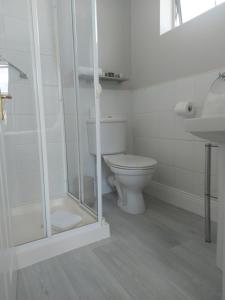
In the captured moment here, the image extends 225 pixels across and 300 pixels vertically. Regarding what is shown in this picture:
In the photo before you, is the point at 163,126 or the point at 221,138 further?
the point at 163,126

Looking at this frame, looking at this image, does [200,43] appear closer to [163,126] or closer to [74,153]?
[163,126]

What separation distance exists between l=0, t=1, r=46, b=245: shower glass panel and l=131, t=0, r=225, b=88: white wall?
1152 mm

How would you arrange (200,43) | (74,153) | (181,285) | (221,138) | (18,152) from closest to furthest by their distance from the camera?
(221,138)
(181,285)
(200,43)
(18,152)
(74,153)

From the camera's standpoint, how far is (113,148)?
2121mm

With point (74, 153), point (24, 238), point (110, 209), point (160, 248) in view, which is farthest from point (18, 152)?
point (160, 248)

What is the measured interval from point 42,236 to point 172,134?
4.55 feet

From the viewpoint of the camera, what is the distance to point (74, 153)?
1.99 m

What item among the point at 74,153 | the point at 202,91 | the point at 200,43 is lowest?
the point at 74,153

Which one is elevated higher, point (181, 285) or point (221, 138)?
point (221, 138)

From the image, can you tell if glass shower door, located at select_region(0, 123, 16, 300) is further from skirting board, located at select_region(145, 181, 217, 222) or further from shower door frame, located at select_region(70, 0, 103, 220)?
skirting board, located at select_region(145, 181, 217, 222)

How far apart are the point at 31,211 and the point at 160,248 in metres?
1.06

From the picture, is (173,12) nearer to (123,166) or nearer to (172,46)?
(172,46)

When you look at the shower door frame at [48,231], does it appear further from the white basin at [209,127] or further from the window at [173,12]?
the window at [173,12]

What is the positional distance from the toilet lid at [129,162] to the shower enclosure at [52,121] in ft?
0.66
